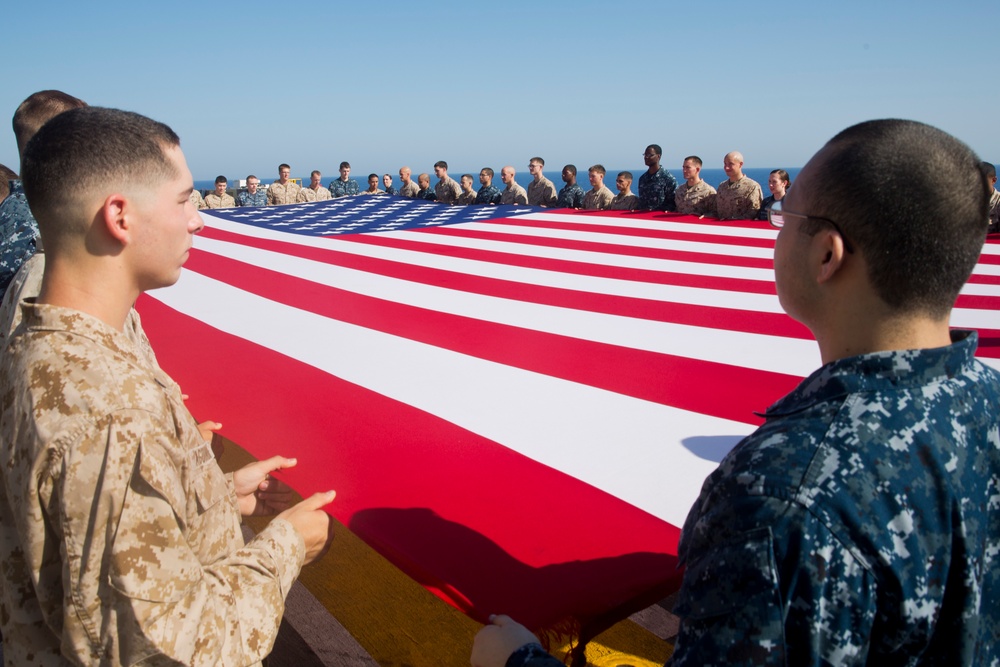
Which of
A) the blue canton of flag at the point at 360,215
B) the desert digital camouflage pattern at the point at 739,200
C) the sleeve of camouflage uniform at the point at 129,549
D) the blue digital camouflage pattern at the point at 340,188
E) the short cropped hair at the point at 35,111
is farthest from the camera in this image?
the blue digital camouflage pattern at the point at 340,188

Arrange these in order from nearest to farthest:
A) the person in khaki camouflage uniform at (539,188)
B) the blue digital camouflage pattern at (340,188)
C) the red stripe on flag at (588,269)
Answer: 1. the red stripe on flag at (588,269)
2. the person in khaki camouflage uniform at (539,188)
3. the blue digital camouflage pattern at (340,188)

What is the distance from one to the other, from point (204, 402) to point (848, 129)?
5.33 feet

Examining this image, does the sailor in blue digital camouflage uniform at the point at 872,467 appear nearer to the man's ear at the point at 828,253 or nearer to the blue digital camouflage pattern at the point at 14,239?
the man's ear at the point at 828,253

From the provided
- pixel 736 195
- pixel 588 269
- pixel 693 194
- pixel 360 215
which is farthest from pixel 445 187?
pixel 588 269

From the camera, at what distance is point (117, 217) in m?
0.84

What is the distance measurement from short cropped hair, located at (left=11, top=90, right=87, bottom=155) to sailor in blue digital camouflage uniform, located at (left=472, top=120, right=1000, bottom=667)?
1.74 m

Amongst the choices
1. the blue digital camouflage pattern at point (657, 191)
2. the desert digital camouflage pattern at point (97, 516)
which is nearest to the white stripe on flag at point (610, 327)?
the desert digital camouflage pattern at point (97, 516)

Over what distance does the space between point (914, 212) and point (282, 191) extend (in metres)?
10.3

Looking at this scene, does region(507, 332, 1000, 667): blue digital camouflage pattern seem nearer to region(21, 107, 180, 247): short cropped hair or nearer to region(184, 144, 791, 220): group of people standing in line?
region(21, 107, 180, 247): short cropped hair

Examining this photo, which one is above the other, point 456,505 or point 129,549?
point 129,549

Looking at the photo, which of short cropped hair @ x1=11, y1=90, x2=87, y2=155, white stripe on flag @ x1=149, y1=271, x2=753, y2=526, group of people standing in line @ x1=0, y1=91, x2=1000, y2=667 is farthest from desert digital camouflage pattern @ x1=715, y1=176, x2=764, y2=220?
group of people standing in line @ x1=0, y1=91, x2=1000, y2=667

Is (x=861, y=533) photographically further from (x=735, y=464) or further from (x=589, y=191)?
(x=589, y=191)

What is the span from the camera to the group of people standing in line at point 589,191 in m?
5.57

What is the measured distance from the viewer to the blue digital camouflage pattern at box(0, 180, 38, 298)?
75.0 inches
